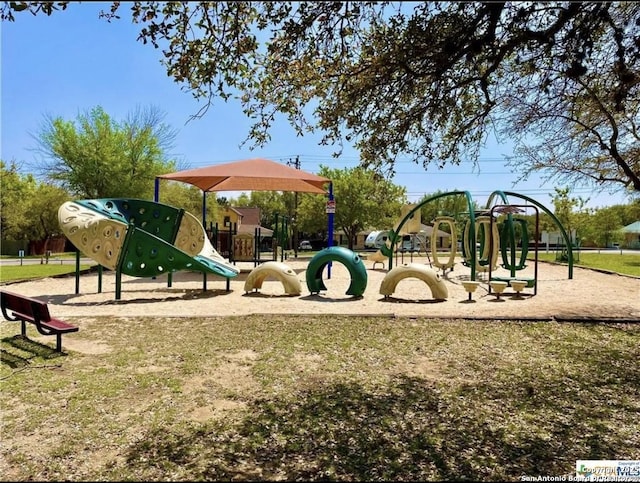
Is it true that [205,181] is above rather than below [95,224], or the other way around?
above

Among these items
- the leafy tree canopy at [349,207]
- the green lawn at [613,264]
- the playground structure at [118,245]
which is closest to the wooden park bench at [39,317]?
the playground structure at [118,245]

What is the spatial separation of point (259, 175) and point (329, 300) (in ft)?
18.9

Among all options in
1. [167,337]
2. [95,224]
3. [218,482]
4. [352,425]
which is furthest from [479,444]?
[95,224]

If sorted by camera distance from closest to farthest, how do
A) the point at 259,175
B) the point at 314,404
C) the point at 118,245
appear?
the point at 314,404, the point at 118,245, the point at 259,175

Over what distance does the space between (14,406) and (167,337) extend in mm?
2725

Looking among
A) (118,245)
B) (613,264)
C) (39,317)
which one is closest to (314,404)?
(39,317)

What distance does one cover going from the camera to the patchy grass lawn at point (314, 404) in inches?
129

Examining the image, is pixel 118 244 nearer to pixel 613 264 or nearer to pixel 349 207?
pixel 613 264

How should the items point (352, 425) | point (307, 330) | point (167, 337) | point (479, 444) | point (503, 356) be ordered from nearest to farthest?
1. point (479, 444)
2. point (352, 425)
3. point (503, 356)
4. point (167, 337)
5. point (307, 330)

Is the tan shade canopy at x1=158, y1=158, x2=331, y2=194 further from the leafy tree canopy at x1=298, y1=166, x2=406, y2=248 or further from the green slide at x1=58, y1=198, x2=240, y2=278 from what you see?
the leafy tree canopy at x1=298, y1=166, x2=406, y2=248

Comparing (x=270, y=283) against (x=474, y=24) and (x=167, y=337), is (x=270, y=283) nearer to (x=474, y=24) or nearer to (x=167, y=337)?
(x=167, y=337)

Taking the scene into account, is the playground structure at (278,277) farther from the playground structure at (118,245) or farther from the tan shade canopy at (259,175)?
the tan shade canopy at (259,175)

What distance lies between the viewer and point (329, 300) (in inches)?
428

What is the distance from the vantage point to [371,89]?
5.29 metres
